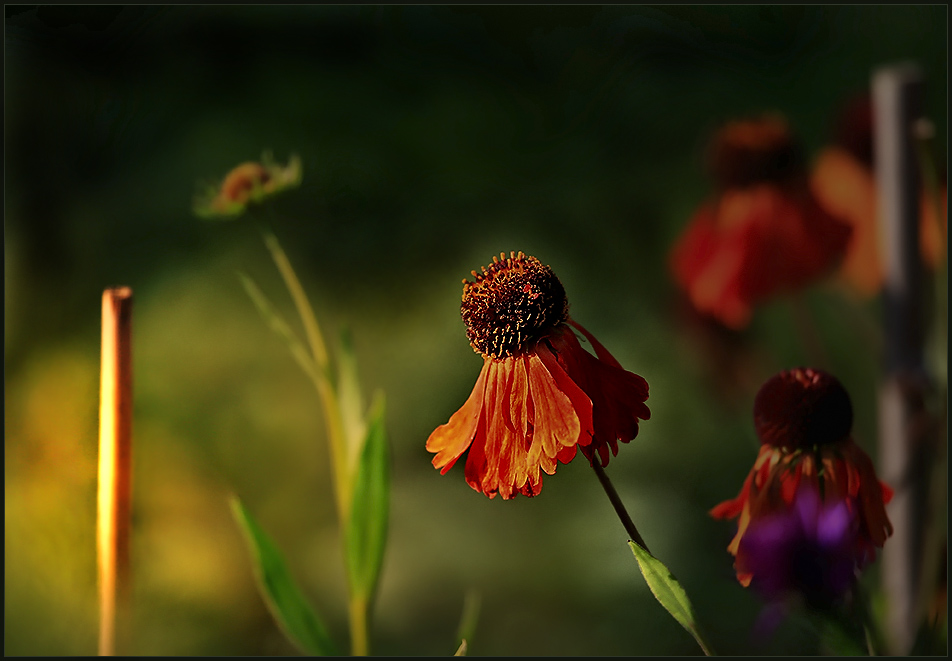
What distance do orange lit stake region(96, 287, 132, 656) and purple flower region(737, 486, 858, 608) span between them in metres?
0.21

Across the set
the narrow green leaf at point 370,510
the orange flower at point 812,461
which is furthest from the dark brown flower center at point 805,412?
the narrow green leaf at point 370,510

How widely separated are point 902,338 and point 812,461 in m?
0.23

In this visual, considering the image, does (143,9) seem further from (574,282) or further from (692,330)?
(692,330)

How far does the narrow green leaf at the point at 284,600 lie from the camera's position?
295 mm

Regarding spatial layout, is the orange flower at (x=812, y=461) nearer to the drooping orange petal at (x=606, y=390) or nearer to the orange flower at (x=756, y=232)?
the drooping orange petal at (x=606, y=390)

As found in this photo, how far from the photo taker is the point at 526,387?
200mm

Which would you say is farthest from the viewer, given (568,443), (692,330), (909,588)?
(692,330)

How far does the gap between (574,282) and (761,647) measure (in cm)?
34

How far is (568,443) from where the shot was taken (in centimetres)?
17

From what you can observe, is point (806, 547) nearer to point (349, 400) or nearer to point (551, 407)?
point (551, 407)

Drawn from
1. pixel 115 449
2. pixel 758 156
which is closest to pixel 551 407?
pixel 115 449

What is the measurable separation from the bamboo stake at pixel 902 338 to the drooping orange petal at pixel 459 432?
11.4 inches

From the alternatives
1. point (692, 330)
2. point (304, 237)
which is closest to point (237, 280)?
point (304, 237)

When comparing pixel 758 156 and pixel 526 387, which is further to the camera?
pixel 758 156
